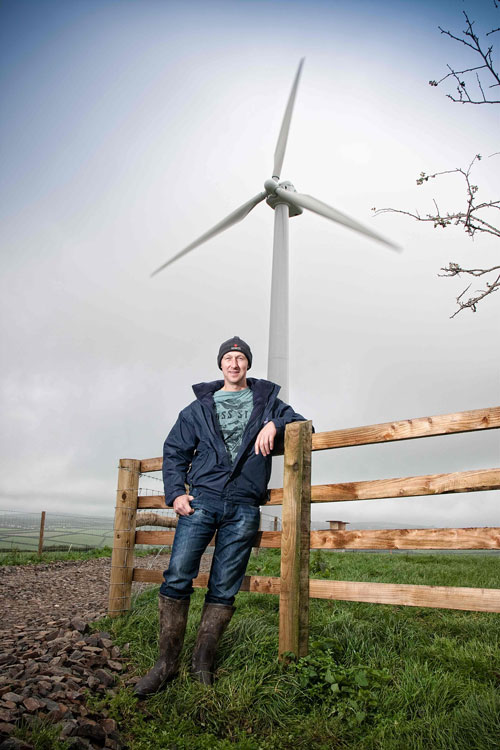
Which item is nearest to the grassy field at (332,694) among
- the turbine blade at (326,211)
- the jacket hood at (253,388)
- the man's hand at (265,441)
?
the man's hand at (265,441)

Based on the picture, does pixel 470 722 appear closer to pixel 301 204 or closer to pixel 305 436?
pixel 305 436

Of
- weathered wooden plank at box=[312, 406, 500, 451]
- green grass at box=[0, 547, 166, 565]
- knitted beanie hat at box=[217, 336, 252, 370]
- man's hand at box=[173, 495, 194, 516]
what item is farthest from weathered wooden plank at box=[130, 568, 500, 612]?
green grass at box=[0, 547, 166, 565]

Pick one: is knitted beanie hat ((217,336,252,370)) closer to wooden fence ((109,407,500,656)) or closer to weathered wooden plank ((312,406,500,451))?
wooden fence ((109,407,500,656))

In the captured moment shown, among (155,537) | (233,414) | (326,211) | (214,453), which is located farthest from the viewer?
(326,211)

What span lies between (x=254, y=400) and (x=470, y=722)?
8.49ft

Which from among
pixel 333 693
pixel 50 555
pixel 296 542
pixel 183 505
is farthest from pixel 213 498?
pixel 50 555

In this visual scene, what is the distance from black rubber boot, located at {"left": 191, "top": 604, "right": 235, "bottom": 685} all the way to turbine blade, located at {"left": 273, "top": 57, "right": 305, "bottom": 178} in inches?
770

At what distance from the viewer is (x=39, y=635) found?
5305 millimetres

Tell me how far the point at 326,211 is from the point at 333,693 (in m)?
17.4

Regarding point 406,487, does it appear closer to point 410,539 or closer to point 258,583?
point 410,539

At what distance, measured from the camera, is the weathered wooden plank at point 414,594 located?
3.68 metres

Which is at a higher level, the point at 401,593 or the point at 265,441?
the point at 265,441

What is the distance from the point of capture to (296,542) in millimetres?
4328

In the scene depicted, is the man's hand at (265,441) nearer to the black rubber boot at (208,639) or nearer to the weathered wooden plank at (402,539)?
the weathered wooden plank at (402,539)
